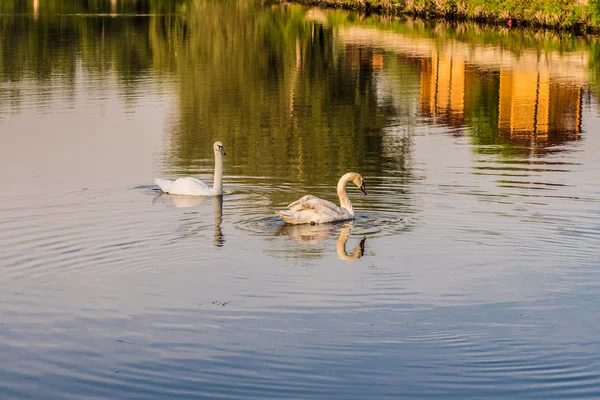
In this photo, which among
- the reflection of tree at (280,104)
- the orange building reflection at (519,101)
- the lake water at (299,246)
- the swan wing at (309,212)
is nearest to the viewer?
the lake water at (299,246)

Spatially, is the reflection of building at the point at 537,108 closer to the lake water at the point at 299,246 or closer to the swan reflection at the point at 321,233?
the lake water at the point at 299,246

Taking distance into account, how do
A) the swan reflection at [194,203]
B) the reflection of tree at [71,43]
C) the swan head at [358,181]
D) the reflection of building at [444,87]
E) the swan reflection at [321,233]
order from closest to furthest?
the swan reflection at [321,233]
the swan reflection at [194,203]
the swan head at [358,181]
the reflection of building at [444,87]
the reflection of tree at [71,43]

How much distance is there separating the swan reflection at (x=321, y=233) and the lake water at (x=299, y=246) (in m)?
0.06

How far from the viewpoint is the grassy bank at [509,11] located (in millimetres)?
72250

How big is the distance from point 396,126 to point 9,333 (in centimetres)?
2275

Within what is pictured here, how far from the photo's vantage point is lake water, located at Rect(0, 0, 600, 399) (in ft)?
40.7

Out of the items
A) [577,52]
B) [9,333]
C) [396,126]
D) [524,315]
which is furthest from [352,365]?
[577,52]

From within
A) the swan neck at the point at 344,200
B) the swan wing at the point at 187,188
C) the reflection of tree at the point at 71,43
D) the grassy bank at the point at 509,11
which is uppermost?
the grassy bank at the point at 509,11

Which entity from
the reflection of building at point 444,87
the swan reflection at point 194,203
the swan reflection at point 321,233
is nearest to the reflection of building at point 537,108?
the reflection of building at point 444,87

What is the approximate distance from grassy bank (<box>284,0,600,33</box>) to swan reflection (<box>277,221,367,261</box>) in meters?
55.2

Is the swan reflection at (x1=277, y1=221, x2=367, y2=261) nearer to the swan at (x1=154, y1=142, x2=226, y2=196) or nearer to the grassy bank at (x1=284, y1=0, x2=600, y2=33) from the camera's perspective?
the swan at (x1=154, y1=142, x2=226, y2=196)

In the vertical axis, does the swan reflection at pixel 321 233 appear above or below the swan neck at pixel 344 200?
below

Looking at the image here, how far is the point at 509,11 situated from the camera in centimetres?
7962

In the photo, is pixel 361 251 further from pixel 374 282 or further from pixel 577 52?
pixel 577 52
